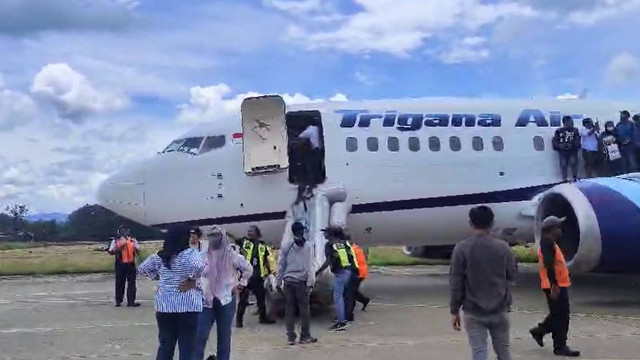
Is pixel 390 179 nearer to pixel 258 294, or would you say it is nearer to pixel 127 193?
pixel 258 294

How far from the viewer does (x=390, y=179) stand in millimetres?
14828

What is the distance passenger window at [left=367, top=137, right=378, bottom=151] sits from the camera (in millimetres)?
14922

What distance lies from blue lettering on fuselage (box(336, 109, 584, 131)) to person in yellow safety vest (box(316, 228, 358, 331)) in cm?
403

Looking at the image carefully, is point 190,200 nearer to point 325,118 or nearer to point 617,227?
point 325,118

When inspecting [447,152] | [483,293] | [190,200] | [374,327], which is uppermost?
[447,152]

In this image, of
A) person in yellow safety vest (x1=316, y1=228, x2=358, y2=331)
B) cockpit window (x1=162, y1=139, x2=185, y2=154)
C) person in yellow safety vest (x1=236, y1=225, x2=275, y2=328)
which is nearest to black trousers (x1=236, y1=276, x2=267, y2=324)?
person in yellow safety vest (x1=236, y1=225, x2=275, y2=328)

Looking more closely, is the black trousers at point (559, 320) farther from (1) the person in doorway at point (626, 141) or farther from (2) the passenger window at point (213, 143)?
(2) the passenger window at point (213, 143)

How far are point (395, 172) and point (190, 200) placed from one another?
3988 millimetres

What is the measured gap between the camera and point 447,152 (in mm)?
15195

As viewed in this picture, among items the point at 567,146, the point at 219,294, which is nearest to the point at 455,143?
the point at 567,146

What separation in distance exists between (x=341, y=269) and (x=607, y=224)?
432 cm

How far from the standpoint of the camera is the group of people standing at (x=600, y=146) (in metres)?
15.1

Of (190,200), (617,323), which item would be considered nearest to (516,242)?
(617,323)

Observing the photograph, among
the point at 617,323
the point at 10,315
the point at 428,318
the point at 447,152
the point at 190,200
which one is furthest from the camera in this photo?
the point at 447,152
